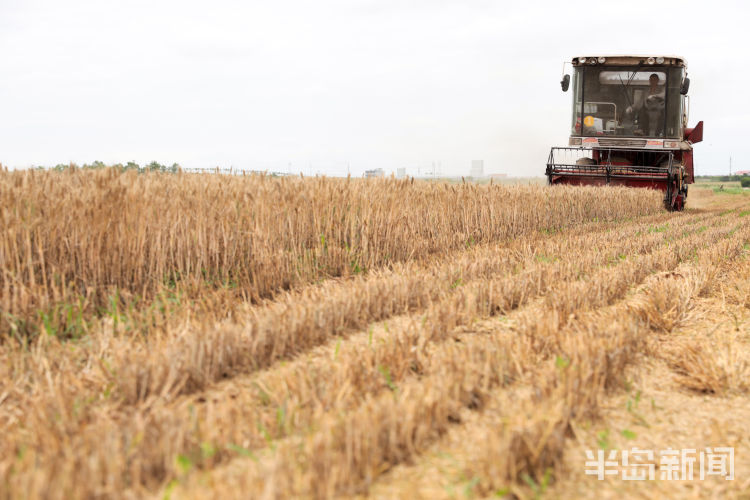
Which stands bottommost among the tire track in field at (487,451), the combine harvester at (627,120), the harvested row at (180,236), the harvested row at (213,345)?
the tire track in field at (487,451)

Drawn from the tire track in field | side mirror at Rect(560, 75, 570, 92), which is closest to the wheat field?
the tire track in field

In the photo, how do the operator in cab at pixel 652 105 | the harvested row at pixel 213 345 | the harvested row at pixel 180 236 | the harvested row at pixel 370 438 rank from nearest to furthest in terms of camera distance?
the harvested row at pixel 370 438 < the harvested row at pixel 213 345 < the harvested row at pixel 180 236 < the operator in cab at pixel 652 105

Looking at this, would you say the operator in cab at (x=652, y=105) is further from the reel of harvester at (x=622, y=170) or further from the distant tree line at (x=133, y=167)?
the distant tree line at (x=133, y=167)

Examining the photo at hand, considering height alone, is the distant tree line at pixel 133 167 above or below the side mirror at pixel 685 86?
below

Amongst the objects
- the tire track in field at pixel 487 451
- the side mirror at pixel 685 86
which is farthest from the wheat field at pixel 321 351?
the side mirror at pixel 685 86

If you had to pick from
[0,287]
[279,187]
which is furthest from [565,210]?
[0,287]

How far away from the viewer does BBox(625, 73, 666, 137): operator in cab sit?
13172 millimetres

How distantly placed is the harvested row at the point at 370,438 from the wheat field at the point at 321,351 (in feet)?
0.04

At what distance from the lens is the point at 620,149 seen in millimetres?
13414

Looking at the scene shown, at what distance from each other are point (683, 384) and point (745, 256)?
182 inches

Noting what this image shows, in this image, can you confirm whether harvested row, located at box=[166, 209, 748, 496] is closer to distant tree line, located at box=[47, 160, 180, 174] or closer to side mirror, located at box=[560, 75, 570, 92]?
distant tree line, located at box=[47, 160, 180, 174]

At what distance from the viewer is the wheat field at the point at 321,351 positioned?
6.77ft

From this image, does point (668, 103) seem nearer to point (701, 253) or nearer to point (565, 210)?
point (565, 210)

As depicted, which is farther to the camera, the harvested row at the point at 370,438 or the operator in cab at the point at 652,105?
the operator in cab at the point at 652,105
